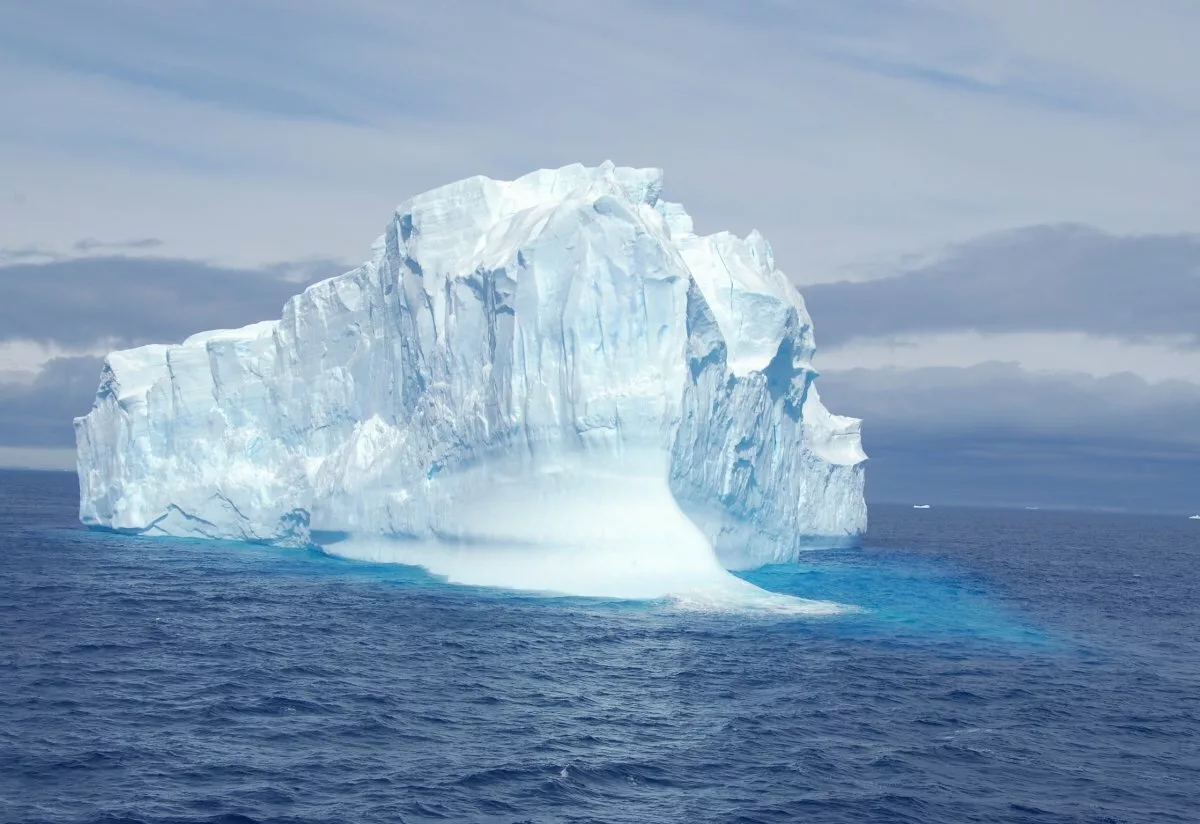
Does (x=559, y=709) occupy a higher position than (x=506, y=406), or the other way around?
(x=506, y=406)

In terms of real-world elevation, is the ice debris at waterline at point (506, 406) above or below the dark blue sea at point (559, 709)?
above

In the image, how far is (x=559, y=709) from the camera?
16.3 metres

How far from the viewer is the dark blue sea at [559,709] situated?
1248 cm

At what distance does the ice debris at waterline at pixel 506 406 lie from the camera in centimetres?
2781

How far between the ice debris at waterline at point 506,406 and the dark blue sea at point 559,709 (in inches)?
107

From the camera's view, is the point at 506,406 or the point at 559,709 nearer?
the point at 559,709

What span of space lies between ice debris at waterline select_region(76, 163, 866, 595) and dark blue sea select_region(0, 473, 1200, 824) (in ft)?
8.95

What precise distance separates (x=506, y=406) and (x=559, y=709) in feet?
44.2

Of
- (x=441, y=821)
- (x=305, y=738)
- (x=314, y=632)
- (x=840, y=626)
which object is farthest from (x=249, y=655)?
(x=840, y=626)

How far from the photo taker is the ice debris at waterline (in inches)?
1095

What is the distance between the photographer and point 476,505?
29.7m

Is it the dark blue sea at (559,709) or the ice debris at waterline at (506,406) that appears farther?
the ice debris at waterline at (506,406)

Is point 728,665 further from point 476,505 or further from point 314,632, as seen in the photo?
point 476,505

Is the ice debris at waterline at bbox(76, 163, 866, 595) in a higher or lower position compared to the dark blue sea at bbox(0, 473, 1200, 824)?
higher
